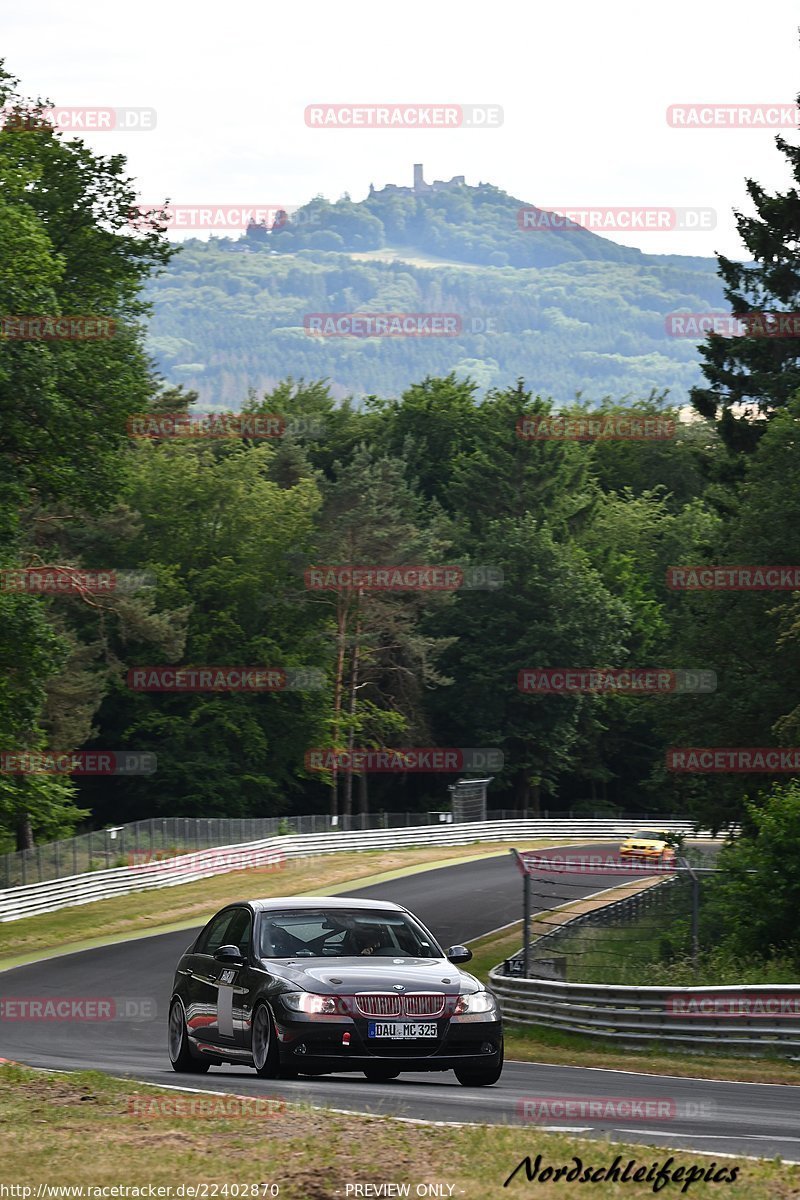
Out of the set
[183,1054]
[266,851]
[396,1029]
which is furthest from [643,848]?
[396,1029]

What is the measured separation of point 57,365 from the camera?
3431cm

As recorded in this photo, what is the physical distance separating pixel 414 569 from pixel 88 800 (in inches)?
706

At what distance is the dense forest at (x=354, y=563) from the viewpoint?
3653cm

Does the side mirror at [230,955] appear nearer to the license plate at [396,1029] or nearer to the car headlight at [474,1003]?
the license plate at [396,1029]

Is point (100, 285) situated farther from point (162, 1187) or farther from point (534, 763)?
point (534, 763)

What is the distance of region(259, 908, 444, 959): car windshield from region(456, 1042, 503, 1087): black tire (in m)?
0.97

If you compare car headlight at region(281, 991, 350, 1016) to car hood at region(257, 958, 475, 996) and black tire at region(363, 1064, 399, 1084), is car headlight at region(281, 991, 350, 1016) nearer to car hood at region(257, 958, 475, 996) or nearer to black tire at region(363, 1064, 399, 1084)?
car hood at region(257, 958, 475, 996)

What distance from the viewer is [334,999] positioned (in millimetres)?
12445

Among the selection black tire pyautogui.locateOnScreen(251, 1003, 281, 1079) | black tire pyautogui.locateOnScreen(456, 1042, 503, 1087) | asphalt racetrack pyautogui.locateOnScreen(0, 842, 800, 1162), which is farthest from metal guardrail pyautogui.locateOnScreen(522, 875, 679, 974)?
black tire pyautogui.locateOnScreen(251, 1003, 281, 1079)

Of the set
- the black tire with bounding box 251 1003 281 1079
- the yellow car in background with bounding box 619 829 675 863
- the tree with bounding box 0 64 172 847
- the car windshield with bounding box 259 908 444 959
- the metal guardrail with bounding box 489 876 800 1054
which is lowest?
the yellow car in background with bounding box 619 829 675 863

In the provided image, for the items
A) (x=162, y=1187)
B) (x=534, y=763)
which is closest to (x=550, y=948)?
(x=162, y=1187)

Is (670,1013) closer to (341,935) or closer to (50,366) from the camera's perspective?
(341,935)

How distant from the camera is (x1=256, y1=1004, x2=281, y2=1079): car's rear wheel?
1267 cm

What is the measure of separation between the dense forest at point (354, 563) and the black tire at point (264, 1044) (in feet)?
66.4
